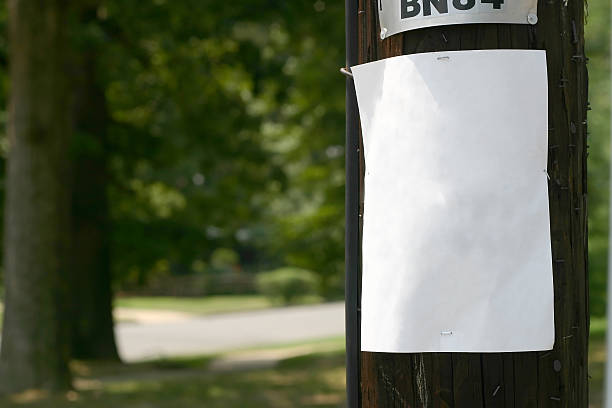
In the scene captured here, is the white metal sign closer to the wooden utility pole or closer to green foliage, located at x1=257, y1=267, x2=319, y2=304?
the wooden utility pole

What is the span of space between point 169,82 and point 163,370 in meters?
5.44

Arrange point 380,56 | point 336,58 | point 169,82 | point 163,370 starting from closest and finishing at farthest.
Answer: point 380,56, point 336,58, point 163,370, point 169,82

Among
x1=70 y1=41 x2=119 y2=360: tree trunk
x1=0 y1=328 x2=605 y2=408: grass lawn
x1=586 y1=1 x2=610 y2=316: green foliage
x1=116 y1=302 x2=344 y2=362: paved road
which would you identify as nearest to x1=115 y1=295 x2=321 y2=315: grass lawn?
x1=116 y1=302 x2=344 y2=362: paved road

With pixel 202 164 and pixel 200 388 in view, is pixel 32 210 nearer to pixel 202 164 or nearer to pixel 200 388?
pixel 200 388

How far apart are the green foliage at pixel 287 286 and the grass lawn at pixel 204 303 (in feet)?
1.46

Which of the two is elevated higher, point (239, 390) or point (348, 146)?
point (348, 146)

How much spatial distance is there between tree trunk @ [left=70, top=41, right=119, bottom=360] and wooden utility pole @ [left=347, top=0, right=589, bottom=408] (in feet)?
48.2

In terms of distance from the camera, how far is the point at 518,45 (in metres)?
2.18

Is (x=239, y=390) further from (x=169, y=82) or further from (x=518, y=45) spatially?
(x=518, y=45)

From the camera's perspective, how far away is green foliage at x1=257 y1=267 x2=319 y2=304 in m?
42.2

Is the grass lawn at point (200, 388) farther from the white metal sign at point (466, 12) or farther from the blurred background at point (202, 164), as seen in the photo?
the white metal sign at point (466, 12)

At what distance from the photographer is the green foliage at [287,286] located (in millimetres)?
42219

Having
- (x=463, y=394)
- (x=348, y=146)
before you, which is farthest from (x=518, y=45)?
(x=463, y=394)

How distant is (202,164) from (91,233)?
2645 mm
